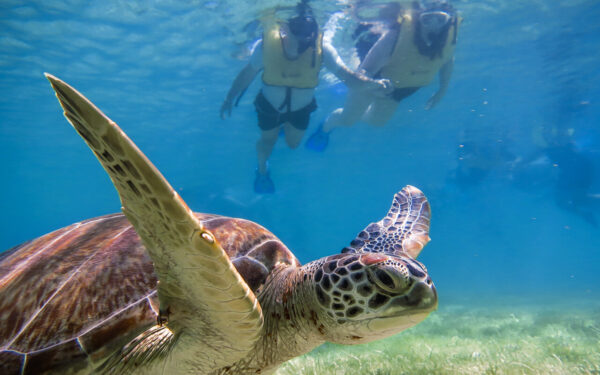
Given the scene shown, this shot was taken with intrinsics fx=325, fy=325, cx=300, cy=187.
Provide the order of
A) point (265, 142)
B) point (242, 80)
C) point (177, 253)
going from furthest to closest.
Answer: point (242, 80)
point (265, 142)
point (177, 253)

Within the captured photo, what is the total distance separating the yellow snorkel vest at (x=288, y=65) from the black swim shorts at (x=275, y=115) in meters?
0.55

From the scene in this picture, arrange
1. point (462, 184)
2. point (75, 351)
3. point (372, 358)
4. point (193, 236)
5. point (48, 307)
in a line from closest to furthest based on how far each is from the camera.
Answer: point (193, 236)
point (75, 351)
point (48, 307)
point (372, 358)
point (462, 184)

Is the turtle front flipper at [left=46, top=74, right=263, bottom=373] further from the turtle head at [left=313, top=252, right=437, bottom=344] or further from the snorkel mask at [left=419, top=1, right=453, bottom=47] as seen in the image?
the snorkel mask at [left=419, top=1, right=453, bottom=47]

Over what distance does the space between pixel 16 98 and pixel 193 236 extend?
20795mm

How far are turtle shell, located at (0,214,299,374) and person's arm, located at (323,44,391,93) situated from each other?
709 centimetres

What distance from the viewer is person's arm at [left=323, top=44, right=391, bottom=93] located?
811 centimetres

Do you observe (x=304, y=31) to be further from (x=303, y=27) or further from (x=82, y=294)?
(x=82, y=294)

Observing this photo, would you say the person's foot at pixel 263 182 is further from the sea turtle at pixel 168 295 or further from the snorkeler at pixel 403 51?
the sea turtle at pixel 168 295

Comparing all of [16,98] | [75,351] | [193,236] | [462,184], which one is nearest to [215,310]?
[193,236]

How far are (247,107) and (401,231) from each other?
14960mm

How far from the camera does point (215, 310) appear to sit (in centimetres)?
116

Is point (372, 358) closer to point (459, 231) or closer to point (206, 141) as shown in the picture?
point (206, 141)

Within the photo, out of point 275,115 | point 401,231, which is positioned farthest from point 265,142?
point 401,231

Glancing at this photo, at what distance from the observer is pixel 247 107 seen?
641 inches
